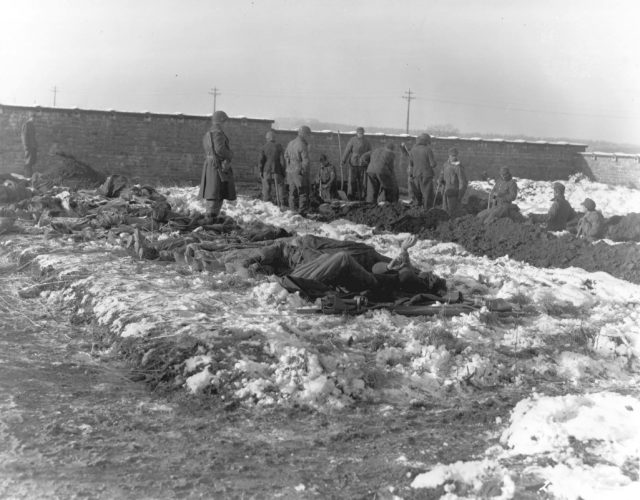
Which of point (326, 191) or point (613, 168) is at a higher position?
point (613, 168)

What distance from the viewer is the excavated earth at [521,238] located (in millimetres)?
9031

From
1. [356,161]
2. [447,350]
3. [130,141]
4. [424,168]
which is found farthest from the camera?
[130,141]

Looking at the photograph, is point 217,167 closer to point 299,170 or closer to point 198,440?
point 299,170

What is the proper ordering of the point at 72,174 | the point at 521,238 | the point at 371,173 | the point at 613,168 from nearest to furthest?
the point at 521,238
the point at 371,173
the point at 72,174
the point at 613,168

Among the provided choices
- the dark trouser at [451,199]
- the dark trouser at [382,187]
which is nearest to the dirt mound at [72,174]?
the dark trouser at [382,187]

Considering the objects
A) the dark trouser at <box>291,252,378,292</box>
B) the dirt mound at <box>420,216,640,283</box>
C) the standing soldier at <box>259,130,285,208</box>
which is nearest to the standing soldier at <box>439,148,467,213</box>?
the dirt mound at <box>420,216,640,283</box>

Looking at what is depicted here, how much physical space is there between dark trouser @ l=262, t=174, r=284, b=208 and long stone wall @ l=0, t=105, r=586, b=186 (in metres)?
4.87

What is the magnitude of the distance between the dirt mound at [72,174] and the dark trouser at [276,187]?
5.11 m

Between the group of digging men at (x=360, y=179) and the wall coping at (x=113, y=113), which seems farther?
the wall coping at (x=113, y=113)

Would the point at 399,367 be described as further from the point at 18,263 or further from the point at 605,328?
the point at 18,263

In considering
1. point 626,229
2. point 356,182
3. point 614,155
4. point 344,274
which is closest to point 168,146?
point 356,182

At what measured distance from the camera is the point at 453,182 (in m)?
13.5

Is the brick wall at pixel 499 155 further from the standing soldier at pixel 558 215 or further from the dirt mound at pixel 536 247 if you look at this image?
the dirt mound at pixel 536 247

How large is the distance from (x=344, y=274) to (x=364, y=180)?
1033 centimetres
